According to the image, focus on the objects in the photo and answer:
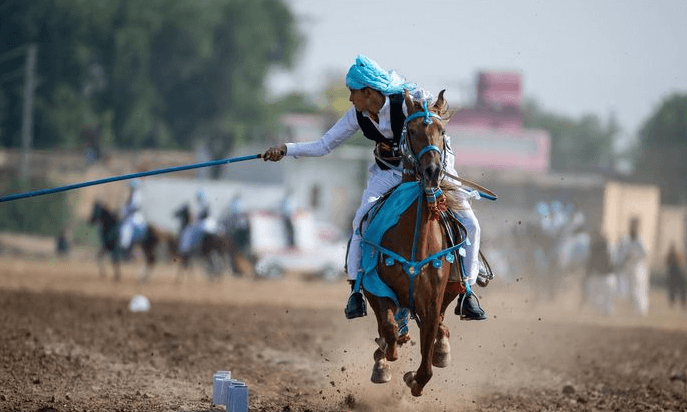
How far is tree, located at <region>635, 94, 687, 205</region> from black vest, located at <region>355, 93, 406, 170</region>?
6586 cm

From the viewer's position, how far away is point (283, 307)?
2267 centimetres

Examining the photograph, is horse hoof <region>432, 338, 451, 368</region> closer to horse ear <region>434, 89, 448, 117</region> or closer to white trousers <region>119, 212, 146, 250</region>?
horse ear <region>434, 89, 448, 117</region>

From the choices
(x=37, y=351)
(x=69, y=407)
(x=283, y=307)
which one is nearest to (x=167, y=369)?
(x=37, y=351)

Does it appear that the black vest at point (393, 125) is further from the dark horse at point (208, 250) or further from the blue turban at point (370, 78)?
the dark horse at point (208, 250)

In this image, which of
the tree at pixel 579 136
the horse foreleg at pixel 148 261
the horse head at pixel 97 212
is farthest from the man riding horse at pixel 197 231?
the tree at pixel 579 136

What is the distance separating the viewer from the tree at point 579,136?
12444 centimetres

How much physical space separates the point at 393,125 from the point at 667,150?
75.6 m

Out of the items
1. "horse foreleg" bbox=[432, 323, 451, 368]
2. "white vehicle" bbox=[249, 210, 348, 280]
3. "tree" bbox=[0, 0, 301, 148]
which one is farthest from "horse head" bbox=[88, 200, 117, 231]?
"horse foreleg" bbox=[432, 323, 451, 368]

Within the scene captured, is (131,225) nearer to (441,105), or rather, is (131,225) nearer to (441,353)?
(441,353)

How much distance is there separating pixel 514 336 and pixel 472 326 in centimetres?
96

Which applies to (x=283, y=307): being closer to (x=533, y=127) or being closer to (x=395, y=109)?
(x=395, y=109)

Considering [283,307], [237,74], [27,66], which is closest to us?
[283,307]

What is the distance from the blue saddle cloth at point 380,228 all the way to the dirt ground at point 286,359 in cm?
132

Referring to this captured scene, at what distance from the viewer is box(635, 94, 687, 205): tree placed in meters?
74.2
